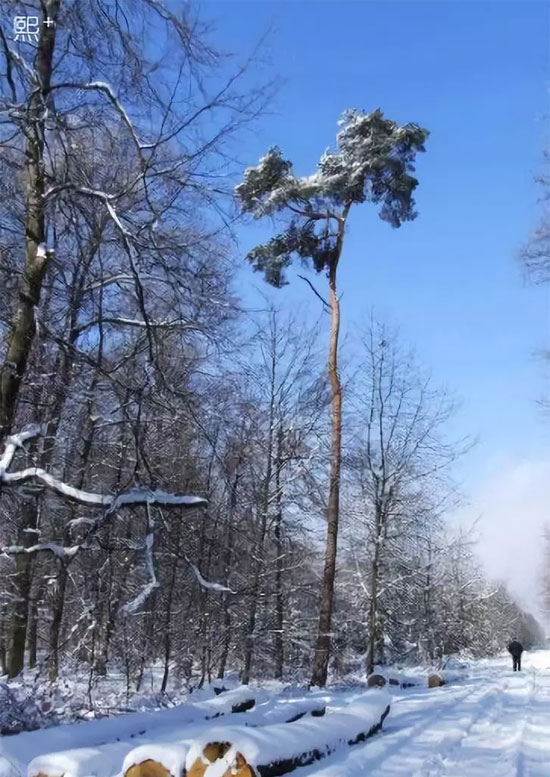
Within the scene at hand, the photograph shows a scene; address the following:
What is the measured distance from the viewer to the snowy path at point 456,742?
6461 mm

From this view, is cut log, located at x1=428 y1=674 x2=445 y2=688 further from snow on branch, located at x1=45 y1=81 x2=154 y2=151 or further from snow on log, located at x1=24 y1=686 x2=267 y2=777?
snow on branch, located at x1=45 y1=81 x2=154 y2=151

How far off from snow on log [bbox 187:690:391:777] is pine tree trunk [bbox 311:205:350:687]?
7.72 meters

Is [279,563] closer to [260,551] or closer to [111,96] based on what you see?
[260,551]

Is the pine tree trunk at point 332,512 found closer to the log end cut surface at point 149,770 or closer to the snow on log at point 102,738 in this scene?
the snow on log at point 102,738

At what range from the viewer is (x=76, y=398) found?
297 inches

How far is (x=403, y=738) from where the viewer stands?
27.3 feet

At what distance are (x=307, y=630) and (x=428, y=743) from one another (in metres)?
18.2

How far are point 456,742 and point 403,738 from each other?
679 mm

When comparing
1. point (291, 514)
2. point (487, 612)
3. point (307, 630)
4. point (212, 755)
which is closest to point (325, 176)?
point (291, 514)

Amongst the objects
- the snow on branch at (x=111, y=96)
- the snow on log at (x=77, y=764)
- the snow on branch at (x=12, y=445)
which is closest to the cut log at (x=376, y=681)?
the snow on log at (x=77, y=764)

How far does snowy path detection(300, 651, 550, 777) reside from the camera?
6.46m

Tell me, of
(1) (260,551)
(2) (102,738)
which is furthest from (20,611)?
(1) (260,551)

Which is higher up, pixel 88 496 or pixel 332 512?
pixel 332 512

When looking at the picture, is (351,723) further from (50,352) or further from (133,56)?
(133,56)
